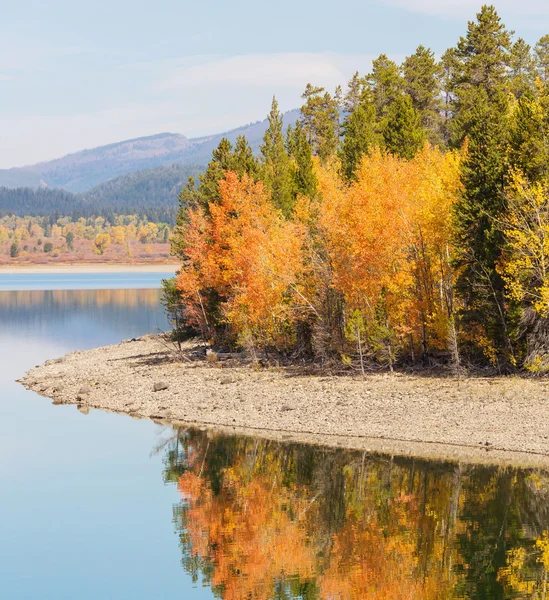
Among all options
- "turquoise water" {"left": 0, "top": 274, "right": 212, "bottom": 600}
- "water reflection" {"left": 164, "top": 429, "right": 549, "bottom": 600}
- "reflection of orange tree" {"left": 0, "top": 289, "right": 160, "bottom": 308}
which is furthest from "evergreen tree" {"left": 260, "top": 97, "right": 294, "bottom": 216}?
"reflection of orange tree" {"left": 0, "top": 289, "right": 160, "bottom": 308}

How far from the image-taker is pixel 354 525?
24297 millimetres

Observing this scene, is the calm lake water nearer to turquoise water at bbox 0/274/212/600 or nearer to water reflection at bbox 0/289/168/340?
turquoise water at bbox 0/274/212/600

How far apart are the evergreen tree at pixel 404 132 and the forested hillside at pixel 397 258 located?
389 cm

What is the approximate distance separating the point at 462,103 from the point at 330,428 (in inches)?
1503

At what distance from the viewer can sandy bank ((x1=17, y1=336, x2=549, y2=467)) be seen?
3170 centimetres

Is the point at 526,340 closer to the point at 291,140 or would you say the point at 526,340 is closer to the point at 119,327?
the point at 291,140

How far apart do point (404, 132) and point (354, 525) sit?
45.6m

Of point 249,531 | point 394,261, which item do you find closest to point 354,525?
point 249,531

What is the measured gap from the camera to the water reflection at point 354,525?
66.1 ft

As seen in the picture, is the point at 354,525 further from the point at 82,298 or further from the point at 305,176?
the point at 82,298

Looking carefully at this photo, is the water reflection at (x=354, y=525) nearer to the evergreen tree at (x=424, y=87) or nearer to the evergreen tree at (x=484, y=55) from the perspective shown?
the evergreen tree at (x=484, y=55)

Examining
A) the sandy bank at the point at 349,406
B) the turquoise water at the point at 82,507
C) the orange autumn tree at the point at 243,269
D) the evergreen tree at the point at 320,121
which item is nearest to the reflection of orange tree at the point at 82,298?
A: the evergreen tree at the point at 320,121

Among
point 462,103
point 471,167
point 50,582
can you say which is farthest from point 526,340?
point 462,103

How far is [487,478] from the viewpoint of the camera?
2792cm
